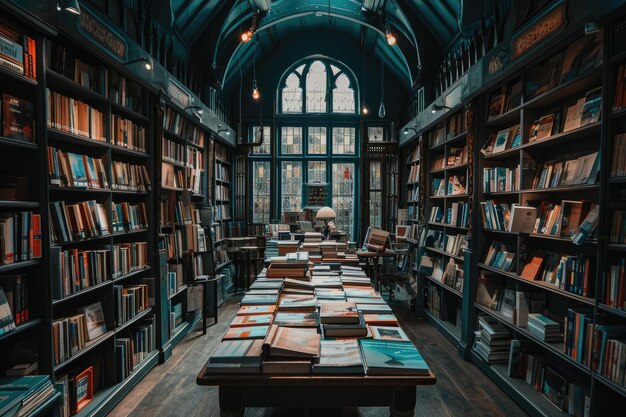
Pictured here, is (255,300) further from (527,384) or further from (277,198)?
(277,198)

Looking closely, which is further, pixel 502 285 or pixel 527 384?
pixel 502 285

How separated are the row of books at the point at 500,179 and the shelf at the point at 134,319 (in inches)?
148

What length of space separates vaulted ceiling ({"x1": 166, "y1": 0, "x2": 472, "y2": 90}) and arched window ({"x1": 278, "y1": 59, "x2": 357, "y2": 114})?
69cm

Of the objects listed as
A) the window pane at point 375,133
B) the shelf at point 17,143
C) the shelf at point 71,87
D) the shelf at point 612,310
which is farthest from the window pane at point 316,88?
the shelf at point 612,310

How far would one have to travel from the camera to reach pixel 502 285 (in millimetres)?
3941

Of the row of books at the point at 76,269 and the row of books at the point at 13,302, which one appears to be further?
→ the row of books at the point at 76,269

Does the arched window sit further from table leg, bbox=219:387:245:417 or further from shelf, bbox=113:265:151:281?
table leg, bbox=219:387:245:417

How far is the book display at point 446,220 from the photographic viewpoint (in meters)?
4.72

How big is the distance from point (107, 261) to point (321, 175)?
616cm

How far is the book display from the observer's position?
4719 millimetres

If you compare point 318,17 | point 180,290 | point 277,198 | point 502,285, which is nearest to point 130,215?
point 180,290

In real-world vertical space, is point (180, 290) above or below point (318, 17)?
below

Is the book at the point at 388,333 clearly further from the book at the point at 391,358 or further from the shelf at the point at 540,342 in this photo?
the shelf at the point at 540,342

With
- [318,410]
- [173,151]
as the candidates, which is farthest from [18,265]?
[173,151]
